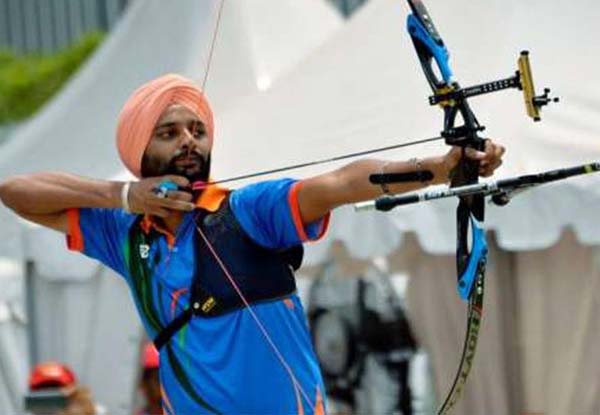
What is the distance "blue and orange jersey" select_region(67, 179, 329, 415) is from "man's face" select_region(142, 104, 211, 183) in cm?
6

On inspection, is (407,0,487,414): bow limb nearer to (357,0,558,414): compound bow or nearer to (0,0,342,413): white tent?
(357,0,558,414): compound bow

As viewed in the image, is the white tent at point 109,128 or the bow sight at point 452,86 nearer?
the bow sight at point 452,86

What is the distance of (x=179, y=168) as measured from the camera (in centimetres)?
369

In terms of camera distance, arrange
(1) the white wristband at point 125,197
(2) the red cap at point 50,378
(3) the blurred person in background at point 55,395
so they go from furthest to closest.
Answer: (2) the red cap at point 50,378, (3) the blurred person in background at point 55,395, (1) the white wristband at point 125,197

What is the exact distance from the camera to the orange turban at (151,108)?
12.1ft

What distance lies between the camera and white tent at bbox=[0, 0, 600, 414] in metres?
5.77

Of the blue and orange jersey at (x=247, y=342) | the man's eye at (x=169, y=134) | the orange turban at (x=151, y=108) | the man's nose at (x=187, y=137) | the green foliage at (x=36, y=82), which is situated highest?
the green foliage at (x=36, y=82)

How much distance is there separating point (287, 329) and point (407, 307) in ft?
10.6

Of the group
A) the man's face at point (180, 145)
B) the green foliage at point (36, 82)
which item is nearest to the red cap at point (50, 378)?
the man's face at point (180, 145)

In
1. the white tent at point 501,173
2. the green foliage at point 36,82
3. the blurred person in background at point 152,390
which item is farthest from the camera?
the green foliage at point 36,82

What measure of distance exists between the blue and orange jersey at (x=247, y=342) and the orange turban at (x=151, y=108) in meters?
0.17

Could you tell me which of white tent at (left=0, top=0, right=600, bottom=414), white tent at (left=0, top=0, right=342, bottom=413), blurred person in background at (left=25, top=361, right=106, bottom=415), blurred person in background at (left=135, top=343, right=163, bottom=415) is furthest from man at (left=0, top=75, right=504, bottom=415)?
white tent at (left=0, top=0, right=342, bottom=413)

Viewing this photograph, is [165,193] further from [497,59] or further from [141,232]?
[497,59]

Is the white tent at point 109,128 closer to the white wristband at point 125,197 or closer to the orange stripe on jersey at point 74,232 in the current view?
the orange stripe on jersey at point 74,232
